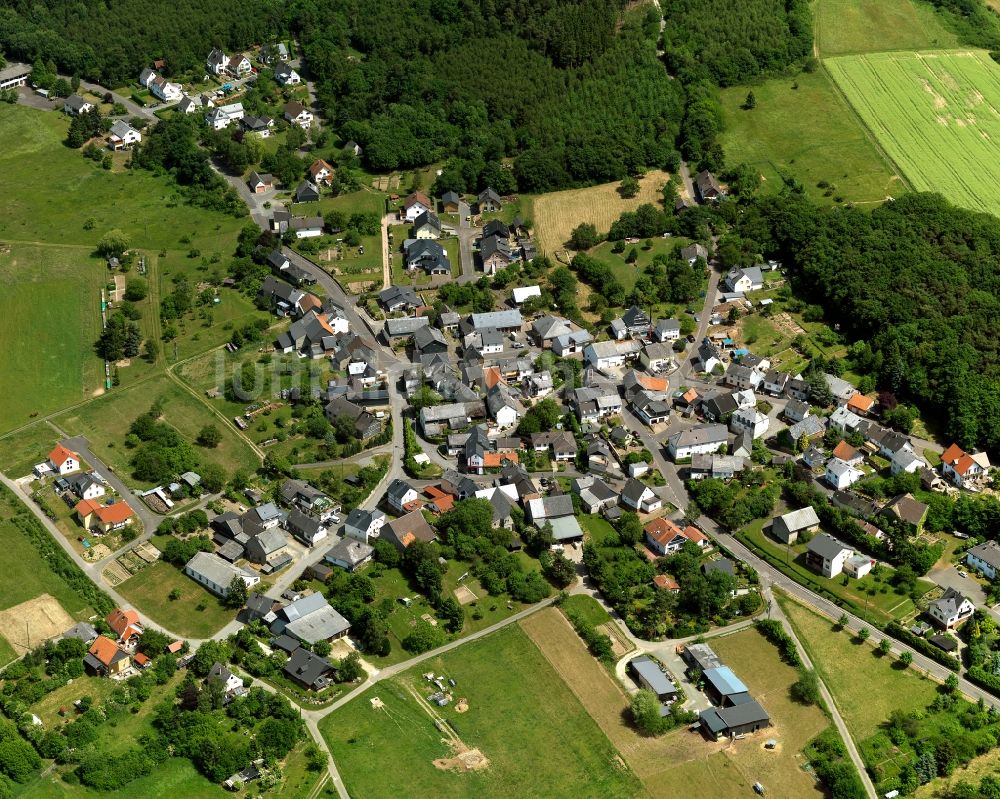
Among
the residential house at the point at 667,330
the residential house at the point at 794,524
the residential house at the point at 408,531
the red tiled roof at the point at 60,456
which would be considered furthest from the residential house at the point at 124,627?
the residential house at the point at 667,330

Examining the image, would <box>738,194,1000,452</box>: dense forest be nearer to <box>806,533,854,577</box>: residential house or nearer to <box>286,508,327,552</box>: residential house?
<box>806,533,854,577</box>: residential house

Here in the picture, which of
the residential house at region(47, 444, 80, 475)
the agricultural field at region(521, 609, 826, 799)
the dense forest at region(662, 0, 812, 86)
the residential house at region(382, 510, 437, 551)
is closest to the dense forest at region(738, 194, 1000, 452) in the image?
the dense forest at region(662, 0, 812, 86)

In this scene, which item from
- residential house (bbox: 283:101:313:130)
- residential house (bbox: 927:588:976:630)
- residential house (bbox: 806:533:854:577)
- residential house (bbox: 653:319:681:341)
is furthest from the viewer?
residential house (bbox: 283:101:313:130)

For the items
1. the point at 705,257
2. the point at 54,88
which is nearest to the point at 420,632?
the point at 705,257

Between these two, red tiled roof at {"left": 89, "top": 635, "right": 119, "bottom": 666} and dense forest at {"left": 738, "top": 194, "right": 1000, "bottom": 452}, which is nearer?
red tiled roof at {"left": 89, "top": 635, "right": 119, "bottom": 666}

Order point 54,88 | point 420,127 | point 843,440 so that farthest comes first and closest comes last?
point 54,88 → point 420,127 → point 843,440

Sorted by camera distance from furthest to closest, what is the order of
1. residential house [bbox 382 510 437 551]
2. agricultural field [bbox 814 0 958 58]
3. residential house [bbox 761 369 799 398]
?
agricultural field [bbox 814 0 958 58] < residential house [bbox 761 369 799 398] < residential house [bbox 382 510 437 551]

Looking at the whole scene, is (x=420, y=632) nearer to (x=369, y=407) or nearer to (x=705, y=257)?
(x=369, y=407)
